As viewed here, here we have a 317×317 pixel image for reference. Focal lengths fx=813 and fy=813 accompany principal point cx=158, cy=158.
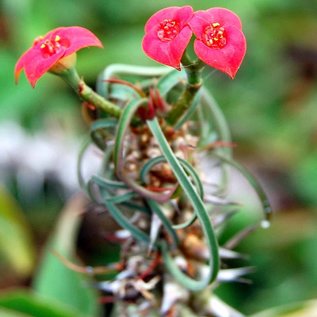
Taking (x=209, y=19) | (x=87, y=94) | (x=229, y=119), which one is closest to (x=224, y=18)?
(x=209, y=19)

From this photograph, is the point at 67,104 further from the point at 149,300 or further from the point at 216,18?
the point at 216,18

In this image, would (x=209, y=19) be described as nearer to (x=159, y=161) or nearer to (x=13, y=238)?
(x=159, y=161)

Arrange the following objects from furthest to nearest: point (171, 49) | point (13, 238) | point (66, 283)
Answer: point (13, 238) → point (66, 283) → point (171, 49)

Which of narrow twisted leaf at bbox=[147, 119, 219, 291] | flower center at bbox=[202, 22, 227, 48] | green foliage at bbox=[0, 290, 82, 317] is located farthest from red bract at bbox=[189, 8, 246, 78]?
green foliage at bbox=[0, 290, 82, 317]

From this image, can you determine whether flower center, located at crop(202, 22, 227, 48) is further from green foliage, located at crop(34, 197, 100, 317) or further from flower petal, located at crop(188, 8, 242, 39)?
green foliage, located at crop(34, 197, 100, 317)

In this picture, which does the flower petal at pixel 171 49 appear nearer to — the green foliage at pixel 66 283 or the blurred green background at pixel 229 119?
the green foliage at pixel 66 283

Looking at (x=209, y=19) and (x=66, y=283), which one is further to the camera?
(x=66, y=283)
